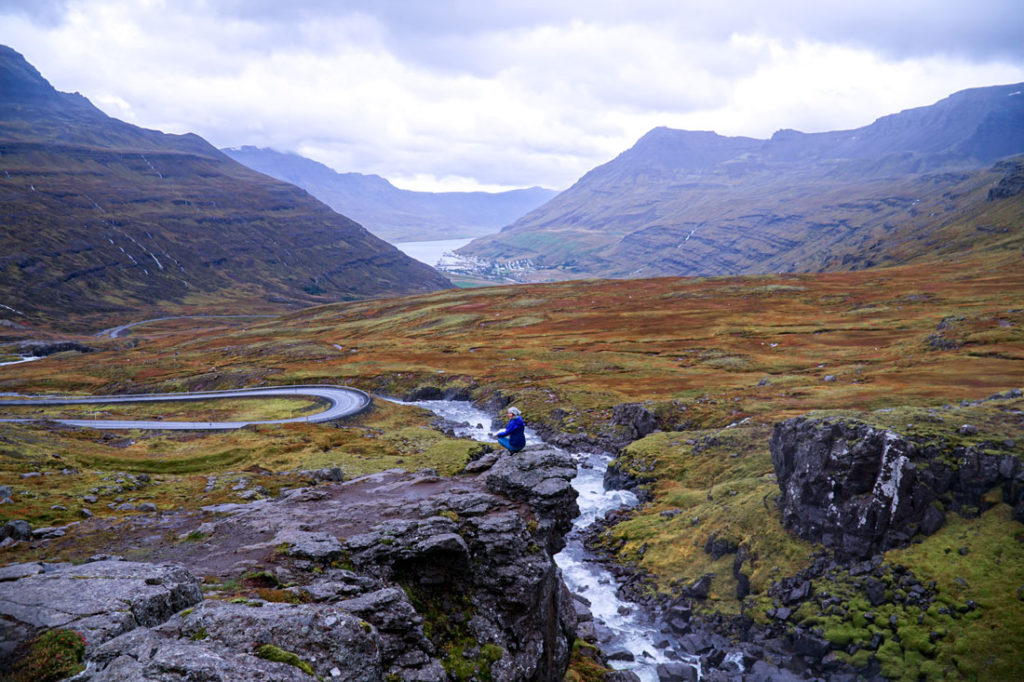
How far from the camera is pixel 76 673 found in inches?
424

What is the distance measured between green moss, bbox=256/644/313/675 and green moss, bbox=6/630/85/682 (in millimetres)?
3443

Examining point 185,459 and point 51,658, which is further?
point 185,459

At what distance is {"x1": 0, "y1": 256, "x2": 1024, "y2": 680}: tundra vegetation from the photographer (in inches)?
1041

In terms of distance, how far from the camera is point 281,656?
1215 cm

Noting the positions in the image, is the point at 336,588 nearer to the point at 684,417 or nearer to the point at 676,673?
the point at 676,673

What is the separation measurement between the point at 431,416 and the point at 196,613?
5824 cm

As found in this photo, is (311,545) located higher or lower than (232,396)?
higher

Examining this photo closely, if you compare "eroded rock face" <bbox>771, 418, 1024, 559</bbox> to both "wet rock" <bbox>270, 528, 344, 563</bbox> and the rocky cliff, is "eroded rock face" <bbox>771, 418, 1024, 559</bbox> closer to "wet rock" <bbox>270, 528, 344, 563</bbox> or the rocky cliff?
the rocky cliff

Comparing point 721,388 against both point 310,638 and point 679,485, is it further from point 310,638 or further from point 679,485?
point 310,638

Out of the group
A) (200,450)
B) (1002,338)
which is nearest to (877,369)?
(1002,338)


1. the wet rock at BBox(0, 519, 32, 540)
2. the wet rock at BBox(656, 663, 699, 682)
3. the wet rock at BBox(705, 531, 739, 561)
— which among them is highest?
the wet rock at BBox(0, 519, 32, 540)

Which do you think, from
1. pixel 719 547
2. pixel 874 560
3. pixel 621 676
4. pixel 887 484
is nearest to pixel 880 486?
pixel 887 484

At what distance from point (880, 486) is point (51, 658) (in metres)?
36.5

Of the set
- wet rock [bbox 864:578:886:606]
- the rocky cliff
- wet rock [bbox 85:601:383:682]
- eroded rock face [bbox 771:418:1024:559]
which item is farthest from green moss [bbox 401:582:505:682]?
eroded rock face [bbox 771:418:1024:559]
